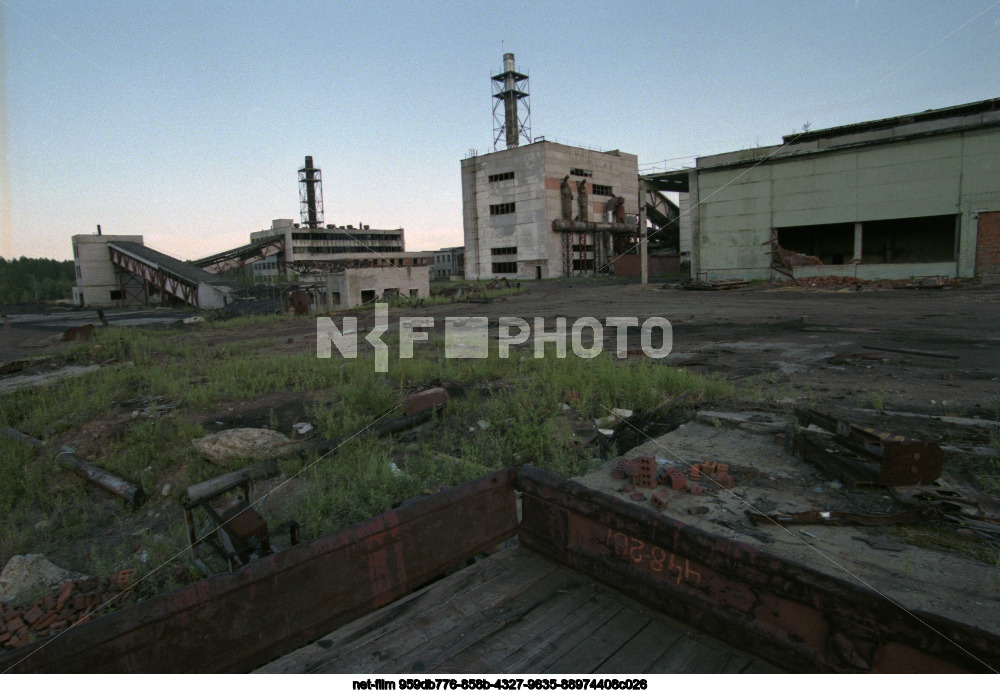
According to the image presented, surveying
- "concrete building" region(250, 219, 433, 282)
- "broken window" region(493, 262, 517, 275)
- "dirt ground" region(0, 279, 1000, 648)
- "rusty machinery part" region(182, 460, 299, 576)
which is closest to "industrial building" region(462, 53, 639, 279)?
"broken window" region(493, 262, 517, 275)

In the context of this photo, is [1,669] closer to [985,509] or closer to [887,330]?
[985,509]

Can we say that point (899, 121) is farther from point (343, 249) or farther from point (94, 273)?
point (343, 249)

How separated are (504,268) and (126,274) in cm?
2797

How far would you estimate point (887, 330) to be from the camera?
1184cm

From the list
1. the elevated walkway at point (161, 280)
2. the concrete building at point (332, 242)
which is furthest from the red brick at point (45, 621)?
the concrete building at point (332, 242)

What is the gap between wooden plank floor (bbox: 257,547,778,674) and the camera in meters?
2.52

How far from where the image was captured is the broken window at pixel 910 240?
26.8 meters

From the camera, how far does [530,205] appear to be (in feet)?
154

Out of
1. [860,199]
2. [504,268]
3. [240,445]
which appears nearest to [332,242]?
[504,268]

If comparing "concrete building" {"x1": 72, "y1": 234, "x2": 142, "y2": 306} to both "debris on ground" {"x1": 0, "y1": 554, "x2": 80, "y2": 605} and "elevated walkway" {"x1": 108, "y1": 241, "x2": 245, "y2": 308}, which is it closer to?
"elevated walkway" {"x1": 108, "y1": 241, "x2": 245, "y2": 308}

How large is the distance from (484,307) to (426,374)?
551 inches

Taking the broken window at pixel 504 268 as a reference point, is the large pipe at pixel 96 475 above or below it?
below

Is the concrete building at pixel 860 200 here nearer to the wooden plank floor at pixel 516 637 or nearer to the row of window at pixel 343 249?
the wooden plank floor at pixel 516 637

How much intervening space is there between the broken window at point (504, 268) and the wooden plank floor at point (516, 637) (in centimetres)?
4624
